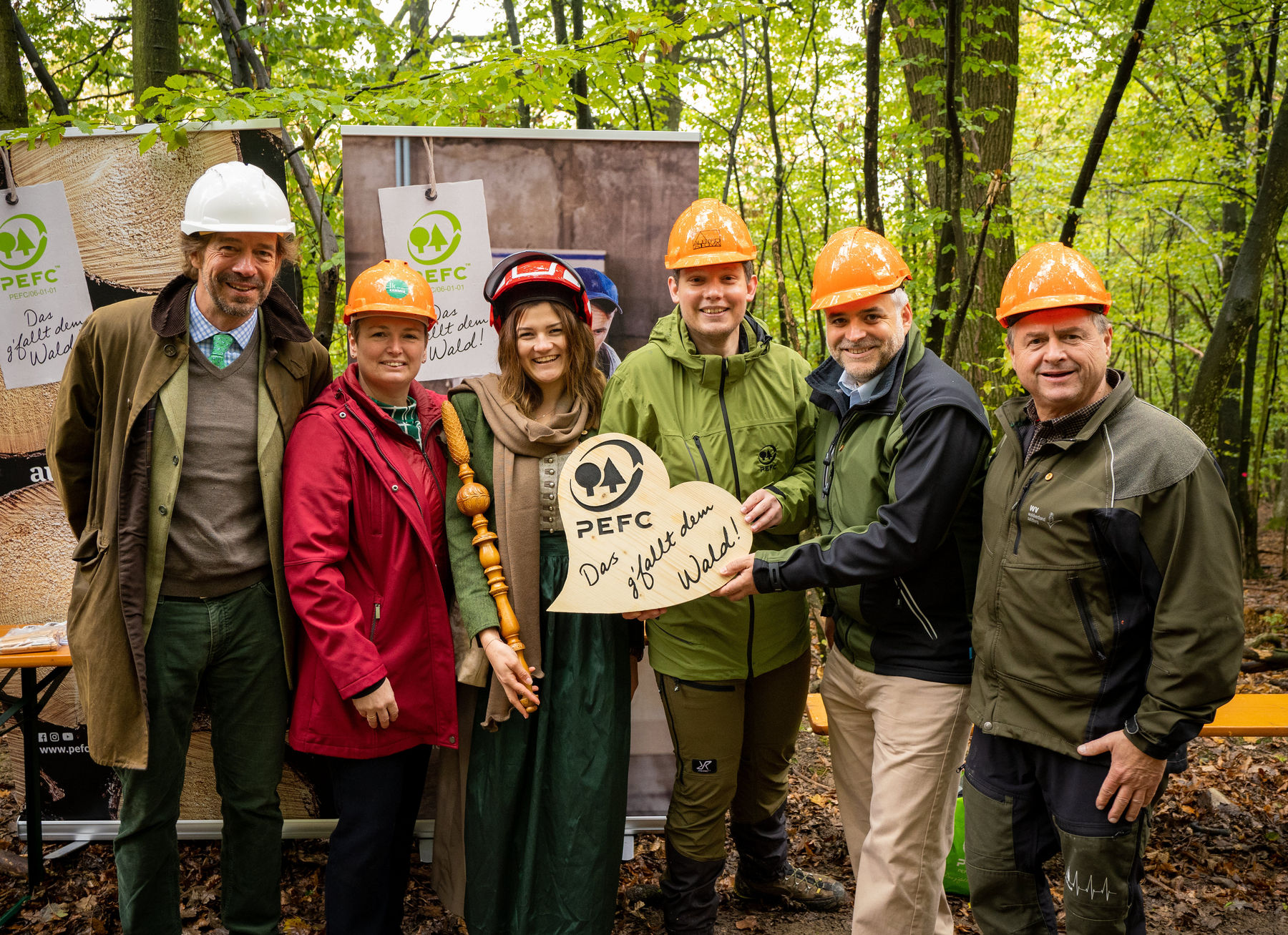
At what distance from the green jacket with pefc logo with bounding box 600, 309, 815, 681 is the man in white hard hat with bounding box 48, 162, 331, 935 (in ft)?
3.61

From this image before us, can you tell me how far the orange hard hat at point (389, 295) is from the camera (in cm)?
260

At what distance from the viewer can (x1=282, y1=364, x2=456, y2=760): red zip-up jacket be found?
244cm

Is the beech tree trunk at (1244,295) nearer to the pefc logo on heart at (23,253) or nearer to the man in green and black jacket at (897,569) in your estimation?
the man in green and black jacket at (897,569)

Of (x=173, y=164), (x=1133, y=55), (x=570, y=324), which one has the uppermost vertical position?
(x=1133, y=55)

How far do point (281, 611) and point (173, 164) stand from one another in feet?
6.61

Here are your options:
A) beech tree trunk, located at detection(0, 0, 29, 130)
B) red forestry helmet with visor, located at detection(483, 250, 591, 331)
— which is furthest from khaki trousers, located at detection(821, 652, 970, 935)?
beech tree trunk, located at detection(0, 0, 29, 130)

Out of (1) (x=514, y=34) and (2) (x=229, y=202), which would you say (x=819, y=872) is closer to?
(2) (x=229, y=202)

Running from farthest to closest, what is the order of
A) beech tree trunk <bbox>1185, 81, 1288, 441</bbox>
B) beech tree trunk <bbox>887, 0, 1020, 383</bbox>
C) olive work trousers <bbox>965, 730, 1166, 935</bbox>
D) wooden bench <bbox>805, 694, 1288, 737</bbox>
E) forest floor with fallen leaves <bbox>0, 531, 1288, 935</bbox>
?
1. beech tree trunk <bbox>1185, 81, 1288, 441</bbox>
2. beech tree trunk <bbox>887, 0, 1020, 383</bbox>
3. wooden bench <bbox>805, 694, 1288, 737</bbox>
4. forest floor with fallen leaves <bbox>0, 531, 1288, 935</bbox>
5. olive work trousers <bbox>965, 730, 1166, 935</bbox>

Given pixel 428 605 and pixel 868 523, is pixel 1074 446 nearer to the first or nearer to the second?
pixel 868 523

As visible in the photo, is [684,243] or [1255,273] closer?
[684,243]

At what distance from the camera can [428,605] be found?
2.62 metres

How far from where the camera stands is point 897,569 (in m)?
2.34

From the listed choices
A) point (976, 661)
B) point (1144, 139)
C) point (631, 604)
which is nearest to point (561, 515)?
point (631, 604)

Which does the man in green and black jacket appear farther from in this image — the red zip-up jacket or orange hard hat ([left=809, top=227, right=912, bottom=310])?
the red zip-up jacket
